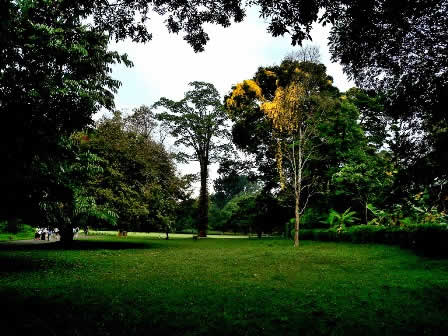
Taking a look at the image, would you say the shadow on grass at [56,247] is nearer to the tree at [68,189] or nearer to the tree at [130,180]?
the tree at [68,189]

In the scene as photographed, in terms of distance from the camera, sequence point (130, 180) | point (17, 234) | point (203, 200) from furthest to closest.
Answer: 1. point (203, 200)
2. point (17, 234)
3. point (130, 180)

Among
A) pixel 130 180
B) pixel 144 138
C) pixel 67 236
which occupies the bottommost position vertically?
pixel 67 236

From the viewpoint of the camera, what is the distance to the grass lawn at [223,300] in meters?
5.12

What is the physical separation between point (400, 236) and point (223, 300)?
15.5 metres

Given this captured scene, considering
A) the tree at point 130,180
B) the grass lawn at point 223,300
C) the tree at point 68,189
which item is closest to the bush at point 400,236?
the grass lawn at point 223,300

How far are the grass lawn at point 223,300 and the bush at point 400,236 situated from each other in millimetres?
2329

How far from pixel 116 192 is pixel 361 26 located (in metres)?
20.6

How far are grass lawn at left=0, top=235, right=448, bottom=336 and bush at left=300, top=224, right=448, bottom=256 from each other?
2329 mm

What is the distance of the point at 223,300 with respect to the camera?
22.6ft

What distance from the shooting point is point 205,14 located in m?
6.15

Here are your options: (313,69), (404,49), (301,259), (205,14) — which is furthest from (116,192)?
(404,49)

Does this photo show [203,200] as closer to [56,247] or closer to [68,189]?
[56,247]

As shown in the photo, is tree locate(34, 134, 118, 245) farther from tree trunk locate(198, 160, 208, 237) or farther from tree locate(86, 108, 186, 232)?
tree trunk locate(198, 160, 208, 237)

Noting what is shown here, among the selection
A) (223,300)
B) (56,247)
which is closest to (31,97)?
(223,300)
